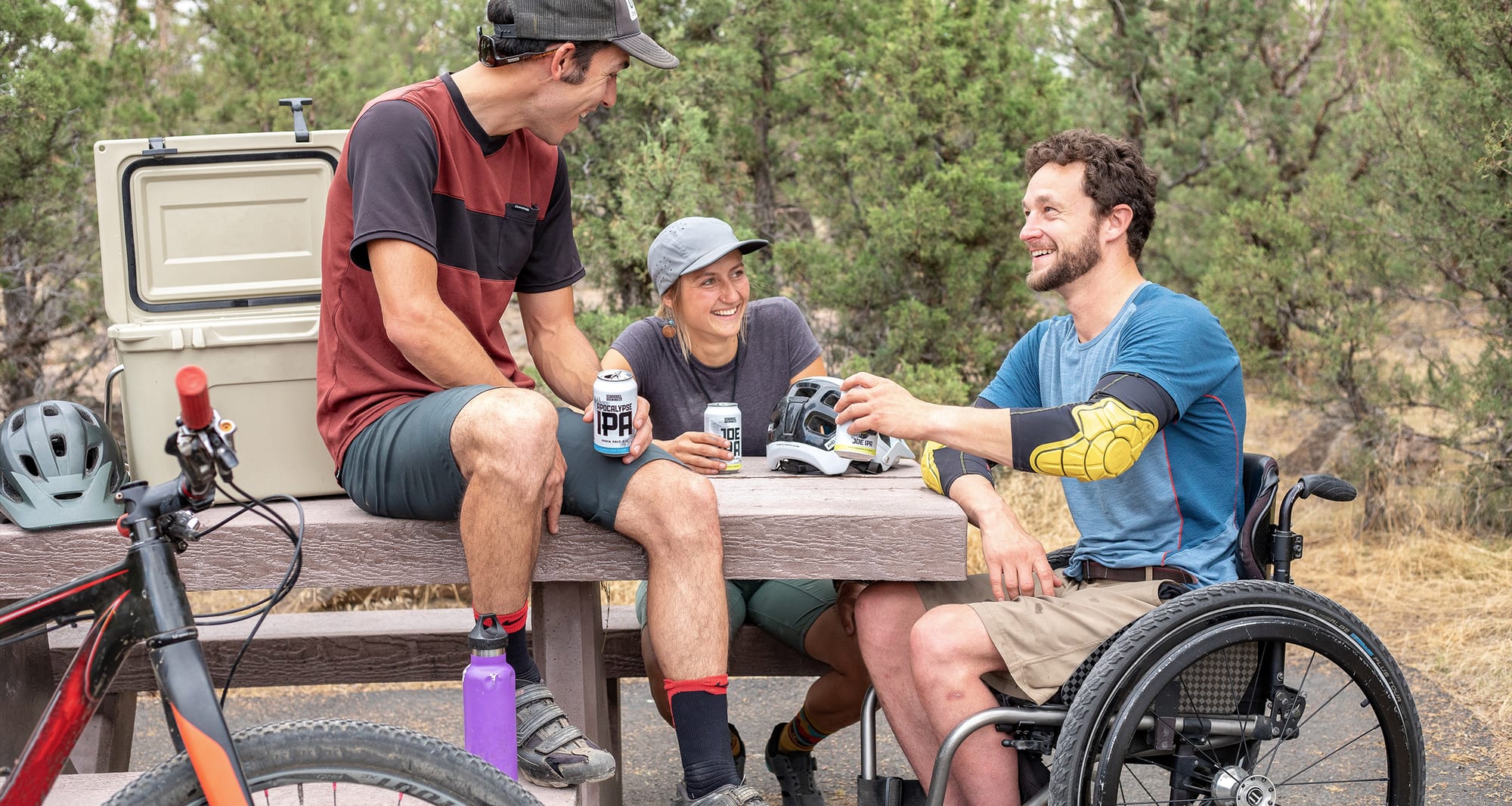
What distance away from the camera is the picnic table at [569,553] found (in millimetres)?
2471

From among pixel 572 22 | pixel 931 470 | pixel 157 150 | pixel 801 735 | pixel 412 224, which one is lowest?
pixel 801 735

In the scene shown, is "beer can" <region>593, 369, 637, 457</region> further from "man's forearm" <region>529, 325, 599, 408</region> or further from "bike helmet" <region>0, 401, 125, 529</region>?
"bike helmet" <region>0, 401, 125, 529</region>

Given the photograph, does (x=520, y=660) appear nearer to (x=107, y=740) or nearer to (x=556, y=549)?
(x=556, y=549)

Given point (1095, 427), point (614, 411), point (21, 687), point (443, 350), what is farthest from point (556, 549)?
point (21, 687)

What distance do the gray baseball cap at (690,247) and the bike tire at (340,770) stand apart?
183cm

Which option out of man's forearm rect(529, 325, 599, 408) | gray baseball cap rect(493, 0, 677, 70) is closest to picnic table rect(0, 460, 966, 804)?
man's forearm rect(529, 325, 599, 408)

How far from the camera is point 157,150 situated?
9.36 feet

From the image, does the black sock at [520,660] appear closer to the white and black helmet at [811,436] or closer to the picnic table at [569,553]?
the picnic table at [569,553]

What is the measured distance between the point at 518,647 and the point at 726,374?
1233 millimetres

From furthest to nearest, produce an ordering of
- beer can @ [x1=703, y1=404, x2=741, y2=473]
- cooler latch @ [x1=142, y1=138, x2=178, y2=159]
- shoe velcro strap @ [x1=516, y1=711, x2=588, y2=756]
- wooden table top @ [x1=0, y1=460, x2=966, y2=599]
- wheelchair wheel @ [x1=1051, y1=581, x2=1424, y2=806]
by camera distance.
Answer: beer can @ [x1=703, y1=404, x2=741, y2=473] → cooler latch @ [x1=142, y1=138, x2=178, y2=159] → wooden table top @ [x1=0, y1=460, x2=966, y2=599] → shoe velcro strap @ [x1=516, y1=711, x2=588, y2=756] → wheelchair wheel @ [x1=1051, y1=581, x2=1424, y2=806]

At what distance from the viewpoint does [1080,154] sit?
2.77 m

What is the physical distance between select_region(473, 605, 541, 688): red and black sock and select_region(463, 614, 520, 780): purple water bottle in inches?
2.6

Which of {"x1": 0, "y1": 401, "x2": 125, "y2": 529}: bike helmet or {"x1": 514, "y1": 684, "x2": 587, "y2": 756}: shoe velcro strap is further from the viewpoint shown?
{"x1": 0, "y1": 401, "x2": 125, "y2": 529}: bike helmet

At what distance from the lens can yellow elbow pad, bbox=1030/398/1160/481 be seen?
2.41 meters
